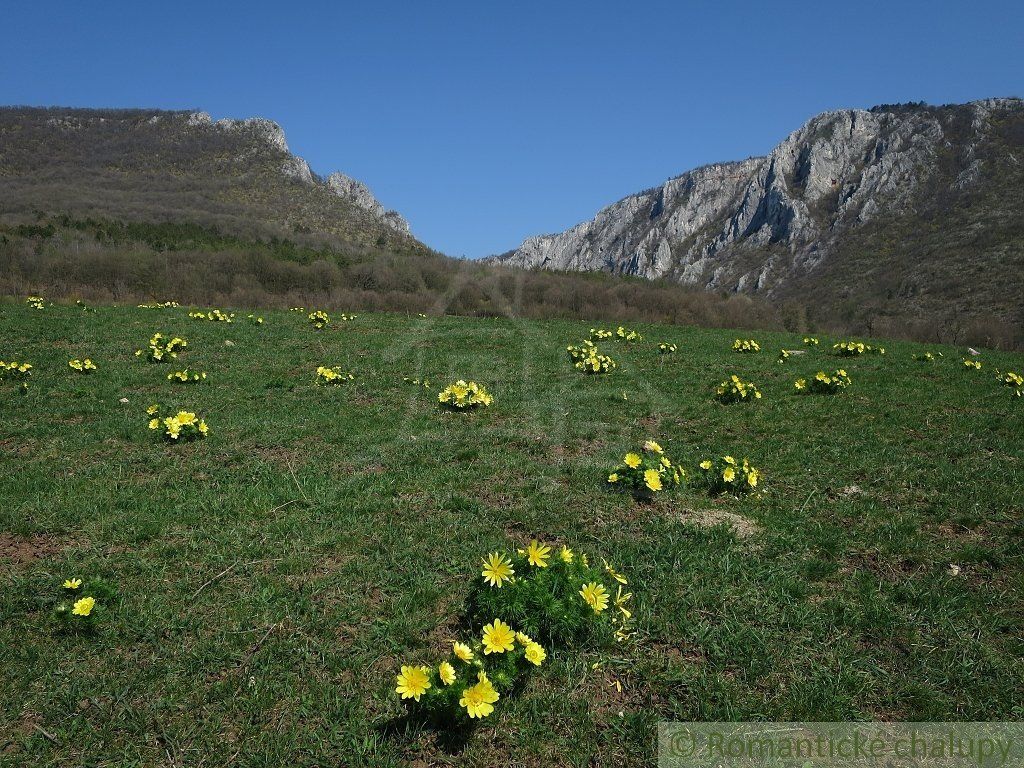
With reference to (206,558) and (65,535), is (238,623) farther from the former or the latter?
(65,535)

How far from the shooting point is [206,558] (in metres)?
4.28

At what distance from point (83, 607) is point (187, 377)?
7.89 metres

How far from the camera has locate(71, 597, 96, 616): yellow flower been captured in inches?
134

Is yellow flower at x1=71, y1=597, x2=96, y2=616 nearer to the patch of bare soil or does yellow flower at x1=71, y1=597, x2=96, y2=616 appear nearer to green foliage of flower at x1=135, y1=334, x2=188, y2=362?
the patch of bare soil

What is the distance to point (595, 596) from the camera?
3.24 metres

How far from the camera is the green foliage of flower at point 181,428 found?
685 cm

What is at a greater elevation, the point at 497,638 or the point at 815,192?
the point at 815,192

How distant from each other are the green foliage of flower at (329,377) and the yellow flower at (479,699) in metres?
8.65

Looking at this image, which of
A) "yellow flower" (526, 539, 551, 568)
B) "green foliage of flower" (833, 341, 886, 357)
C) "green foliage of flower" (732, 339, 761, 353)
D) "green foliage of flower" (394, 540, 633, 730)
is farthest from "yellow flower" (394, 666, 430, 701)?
"green foliage of flower" (833, 341, 886, 357)

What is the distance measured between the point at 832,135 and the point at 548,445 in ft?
622

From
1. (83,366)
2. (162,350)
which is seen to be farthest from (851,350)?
(83,366)

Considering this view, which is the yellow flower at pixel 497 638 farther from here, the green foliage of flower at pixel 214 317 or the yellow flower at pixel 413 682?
the green foliage of flower at pixel 214 317

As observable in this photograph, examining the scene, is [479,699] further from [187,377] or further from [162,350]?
[162,350]

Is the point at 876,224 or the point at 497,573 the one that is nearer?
the point at 497,573
